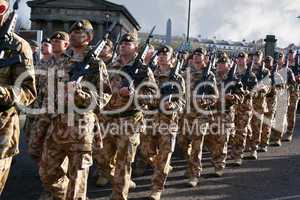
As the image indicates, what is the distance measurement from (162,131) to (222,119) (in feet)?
6.42

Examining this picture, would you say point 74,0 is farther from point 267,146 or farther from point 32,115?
point 32,115

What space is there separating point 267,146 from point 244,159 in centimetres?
174

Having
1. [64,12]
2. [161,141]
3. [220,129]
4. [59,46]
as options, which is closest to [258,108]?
[220,129]

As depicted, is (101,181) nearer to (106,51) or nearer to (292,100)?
(106,51)

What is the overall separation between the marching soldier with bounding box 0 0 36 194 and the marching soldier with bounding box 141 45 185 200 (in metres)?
2.99

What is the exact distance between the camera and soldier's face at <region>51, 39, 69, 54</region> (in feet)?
19.4

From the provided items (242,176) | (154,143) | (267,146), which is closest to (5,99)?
(154,143)

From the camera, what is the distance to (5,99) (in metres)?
3.61

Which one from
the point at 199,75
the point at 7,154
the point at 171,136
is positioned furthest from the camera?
the point at 199,75

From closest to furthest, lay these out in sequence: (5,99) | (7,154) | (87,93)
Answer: (5,99), (7,154), (87,93)

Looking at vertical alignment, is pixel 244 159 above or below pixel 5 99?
below

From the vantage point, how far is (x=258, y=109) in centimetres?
1029

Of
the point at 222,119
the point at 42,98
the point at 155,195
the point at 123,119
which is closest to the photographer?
the point at 42,98

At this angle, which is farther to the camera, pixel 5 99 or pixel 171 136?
pixel 171 136
